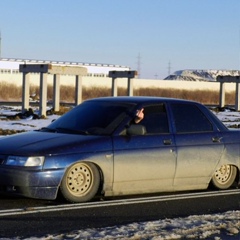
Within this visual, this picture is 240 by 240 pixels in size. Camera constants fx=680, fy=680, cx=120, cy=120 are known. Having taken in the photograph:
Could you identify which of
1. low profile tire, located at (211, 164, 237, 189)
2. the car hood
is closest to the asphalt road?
low profile tire, located at (211, 164, 237, 189)

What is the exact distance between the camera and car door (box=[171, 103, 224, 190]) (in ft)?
33.1

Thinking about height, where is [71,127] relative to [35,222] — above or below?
above

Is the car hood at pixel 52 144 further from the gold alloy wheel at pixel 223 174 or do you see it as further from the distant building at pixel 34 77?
the distant building at pixel 34 77

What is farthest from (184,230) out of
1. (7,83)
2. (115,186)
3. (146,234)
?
(7,83)

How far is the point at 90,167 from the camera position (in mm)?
9250

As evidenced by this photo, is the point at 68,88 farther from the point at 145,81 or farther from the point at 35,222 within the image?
the point at 35,222

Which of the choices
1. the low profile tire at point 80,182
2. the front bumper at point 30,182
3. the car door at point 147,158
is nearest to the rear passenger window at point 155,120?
the car door at point 147,158

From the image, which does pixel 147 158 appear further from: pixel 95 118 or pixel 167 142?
pixel 95 118

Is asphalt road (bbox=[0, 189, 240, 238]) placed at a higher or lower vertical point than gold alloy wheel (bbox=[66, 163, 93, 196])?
lower

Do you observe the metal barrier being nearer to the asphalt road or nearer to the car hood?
the asphalt road

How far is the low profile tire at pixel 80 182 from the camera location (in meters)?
9.04

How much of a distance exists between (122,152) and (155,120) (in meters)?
0.92

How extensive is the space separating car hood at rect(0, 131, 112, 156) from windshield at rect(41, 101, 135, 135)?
24 centimetres

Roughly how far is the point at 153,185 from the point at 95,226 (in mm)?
2382
